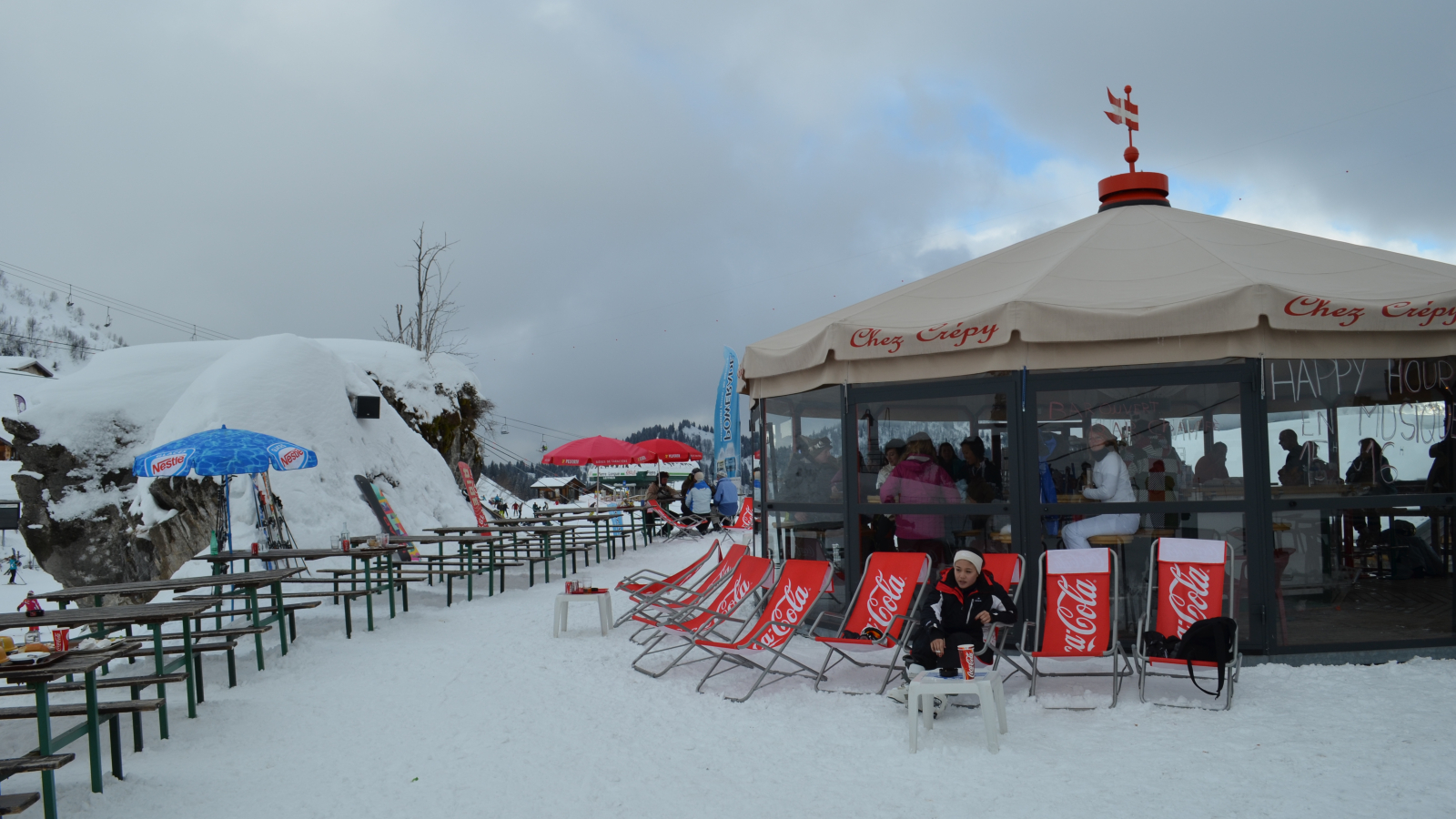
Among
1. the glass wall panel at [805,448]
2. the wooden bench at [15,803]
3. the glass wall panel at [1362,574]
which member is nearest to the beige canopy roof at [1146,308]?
the glass wall panel at [805,448]

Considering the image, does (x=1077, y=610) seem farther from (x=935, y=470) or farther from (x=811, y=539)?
(x=811, y=539)

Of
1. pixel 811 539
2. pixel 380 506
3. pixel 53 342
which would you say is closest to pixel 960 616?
pixel 811 539

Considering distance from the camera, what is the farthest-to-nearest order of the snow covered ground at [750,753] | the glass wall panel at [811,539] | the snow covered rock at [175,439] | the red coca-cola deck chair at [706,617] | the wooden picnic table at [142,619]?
the snow covered rock at [175,439], the glass wall panel at [811,539], the red coca-cola deck chair at [706,617], the wooden picnic table at [142,619], the snow covered ground at [750,753]

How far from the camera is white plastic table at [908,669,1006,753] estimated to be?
14.0ft

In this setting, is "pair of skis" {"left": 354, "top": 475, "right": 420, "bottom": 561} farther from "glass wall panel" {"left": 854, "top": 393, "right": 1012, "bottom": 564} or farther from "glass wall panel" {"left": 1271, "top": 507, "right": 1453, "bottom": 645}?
"glass wall panel" {"left": 1271, "top": 507, "right": 1453, "bottom": 645}

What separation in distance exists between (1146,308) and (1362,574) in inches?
95.3

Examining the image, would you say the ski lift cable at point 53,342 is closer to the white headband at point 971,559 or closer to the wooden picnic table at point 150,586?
the wooden picnic table at point 150,586

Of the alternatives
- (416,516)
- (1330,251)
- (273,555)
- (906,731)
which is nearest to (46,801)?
(906,731)

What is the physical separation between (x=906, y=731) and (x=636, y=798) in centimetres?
154

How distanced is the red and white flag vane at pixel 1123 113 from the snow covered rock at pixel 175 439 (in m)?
10.3

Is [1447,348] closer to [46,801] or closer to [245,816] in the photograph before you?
[245,816]

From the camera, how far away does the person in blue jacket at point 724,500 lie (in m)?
→ 17.6

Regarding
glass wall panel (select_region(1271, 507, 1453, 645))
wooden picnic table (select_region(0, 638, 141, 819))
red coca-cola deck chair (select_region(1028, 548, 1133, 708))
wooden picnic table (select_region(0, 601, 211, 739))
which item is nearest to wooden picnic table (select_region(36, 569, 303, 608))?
wooden picnic table (select_region(0, 601, 211, 739))

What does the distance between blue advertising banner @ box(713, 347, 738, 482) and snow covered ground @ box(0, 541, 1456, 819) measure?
9.42 metres
